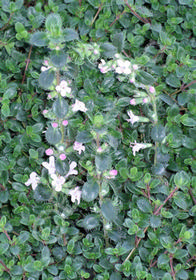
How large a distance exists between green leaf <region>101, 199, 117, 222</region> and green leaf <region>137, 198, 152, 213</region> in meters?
0.14

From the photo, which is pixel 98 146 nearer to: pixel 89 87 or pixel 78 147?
pixel 78 147

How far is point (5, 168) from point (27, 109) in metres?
0.35

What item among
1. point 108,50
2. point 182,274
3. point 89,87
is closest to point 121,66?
point 108,50

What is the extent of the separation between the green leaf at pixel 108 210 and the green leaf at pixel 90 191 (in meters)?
0.08

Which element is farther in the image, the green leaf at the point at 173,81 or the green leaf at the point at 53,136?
the green leaf at the point at 173,81

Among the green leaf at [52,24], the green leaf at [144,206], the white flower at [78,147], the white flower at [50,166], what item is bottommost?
the green leaf at [144,206]

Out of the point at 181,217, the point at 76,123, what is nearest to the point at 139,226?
the point at 181,217

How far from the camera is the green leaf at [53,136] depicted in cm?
155

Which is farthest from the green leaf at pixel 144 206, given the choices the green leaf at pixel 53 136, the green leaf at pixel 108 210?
the green leaf at pixel 53 136

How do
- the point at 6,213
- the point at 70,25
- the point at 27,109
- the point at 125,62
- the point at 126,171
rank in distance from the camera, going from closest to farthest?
the point at 125,62 < the point at 126,171 < the point at 6,213 < the point at 27,109 < the point at 70,25

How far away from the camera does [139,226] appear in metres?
Answer: 1.70

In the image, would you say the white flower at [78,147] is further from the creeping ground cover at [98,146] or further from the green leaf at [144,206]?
the green leaf at [144,206]

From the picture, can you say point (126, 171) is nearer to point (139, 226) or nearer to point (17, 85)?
point (139, 226)

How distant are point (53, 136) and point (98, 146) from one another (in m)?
0.18
